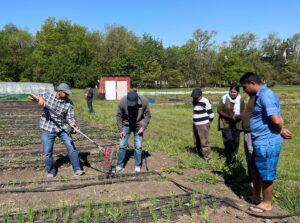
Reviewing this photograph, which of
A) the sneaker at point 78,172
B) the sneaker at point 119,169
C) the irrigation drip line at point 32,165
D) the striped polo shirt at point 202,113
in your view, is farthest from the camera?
the striped polo shirt at point 202,113

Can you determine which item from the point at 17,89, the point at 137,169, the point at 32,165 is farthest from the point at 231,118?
the point at 17,89

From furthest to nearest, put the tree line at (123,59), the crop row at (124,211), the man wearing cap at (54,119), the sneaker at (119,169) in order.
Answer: the tree line at (123,59), the sneaker at (119,169), the man wearing cap at (54,119), the crop row at (124,211)

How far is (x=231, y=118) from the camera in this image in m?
7.15

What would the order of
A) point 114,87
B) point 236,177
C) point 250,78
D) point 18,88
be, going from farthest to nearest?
1. point 18,88
2. point 114,87
3. point 236,177
4. point 250,78

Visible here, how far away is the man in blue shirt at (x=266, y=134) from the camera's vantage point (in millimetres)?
4230

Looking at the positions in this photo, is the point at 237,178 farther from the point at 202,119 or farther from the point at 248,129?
the point at 202,119

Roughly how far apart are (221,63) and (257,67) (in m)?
8.45

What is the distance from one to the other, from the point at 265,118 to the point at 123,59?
181ft

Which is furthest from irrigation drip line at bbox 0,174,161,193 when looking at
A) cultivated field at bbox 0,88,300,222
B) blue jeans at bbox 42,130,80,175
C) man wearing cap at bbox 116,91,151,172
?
blue jeans at bbox 42,130,80,175

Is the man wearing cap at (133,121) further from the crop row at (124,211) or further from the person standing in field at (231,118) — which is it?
the person standing in field at (231,118)

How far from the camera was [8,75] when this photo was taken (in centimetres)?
5978

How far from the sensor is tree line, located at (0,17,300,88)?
192ft

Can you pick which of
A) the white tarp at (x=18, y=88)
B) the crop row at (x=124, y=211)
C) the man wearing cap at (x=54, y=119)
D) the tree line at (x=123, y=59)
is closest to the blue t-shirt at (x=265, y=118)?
the crop row at (x=124, y=211)

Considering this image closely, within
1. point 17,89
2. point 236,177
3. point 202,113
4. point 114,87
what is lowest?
point 236,177
